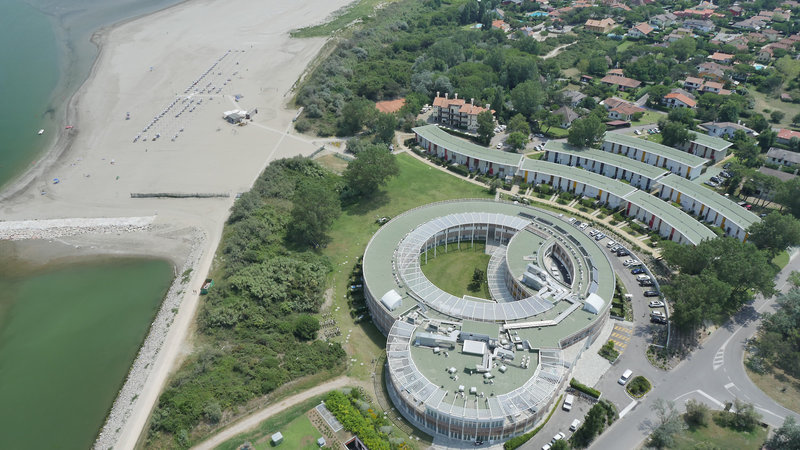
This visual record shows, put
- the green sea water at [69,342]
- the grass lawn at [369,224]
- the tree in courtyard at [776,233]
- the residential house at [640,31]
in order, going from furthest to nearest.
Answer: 1. the residential house at [640,31]
2. the tree in courtyard at [776,233]
3. the grass lawn at [369,224]
4. the green sea water at [69,342]

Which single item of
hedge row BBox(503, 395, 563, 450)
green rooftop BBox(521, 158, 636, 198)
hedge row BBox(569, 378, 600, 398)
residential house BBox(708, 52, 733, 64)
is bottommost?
hedge row BBox(503, 395, 563, 450)

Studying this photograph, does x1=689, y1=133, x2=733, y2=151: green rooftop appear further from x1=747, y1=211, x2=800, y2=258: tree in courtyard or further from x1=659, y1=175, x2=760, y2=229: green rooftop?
x1=747, y1=211, x2=800, y2=258: tree in courtyard

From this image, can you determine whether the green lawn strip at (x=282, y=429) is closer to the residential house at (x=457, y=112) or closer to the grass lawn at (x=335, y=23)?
the residential house at (x=457, y=112)

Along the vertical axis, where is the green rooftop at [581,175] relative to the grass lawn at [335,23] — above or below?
below

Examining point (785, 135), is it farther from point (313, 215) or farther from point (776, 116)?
point (313, 215)

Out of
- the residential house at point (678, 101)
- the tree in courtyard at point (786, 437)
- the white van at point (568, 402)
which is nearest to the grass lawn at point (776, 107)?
the residential house at point (678, 101)

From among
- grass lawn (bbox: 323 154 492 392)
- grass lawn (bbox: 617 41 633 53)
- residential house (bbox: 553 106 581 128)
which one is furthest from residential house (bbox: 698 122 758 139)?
grass lawn (bbox: 617 41 633 53)

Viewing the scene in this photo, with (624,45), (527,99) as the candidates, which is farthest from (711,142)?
(624,45)
